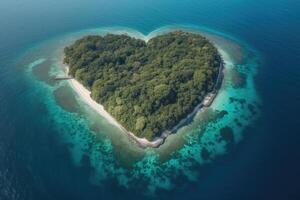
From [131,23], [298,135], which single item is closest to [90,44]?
[131,23]

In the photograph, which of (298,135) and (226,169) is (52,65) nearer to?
(226,169)

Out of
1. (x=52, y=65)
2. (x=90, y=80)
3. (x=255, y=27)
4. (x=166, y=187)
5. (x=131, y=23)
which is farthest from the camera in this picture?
(x=131, y=23)

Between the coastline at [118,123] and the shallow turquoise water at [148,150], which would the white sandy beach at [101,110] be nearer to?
the coastline at [118,123]

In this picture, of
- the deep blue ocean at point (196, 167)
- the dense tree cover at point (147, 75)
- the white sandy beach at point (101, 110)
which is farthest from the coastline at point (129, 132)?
the deep blue ocean at point (196, 167)

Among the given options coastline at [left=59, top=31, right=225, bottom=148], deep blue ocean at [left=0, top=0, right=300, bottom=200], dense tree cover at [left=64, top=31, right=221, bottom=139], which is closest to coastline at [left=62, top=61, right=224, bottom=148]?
coastline at [left=59, top=31, right=225, bottom=148]

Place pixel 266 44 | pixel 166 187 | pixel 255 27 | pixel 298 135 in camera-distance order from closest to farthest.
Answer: pixel 166 187 < pixel 298 135 < pixel 266 44 < pixel 255 27

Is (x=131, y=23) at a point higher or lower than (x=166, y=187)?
higher

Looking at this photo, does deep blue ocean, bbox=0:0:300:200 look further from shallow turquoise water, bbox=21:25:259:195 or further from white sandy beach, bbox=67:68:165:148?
white sandy beach, bbox=67:68:165:148
